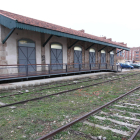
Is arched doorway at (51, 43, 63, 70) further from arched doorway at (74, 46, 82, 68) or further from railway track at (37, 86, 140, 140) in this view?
railway track at (37, 86, 140, 140)

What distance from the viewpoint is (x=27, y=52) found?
14688 millimetres

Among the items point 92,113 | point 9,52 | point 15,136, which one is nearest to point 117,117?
point 92,113

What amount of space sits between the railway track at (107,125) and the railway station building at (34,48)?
311 inches

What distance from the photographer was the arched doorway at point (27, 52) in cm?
1402

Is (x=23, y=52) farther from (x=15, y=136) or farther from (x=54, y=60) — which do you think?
(x=15, y=136)

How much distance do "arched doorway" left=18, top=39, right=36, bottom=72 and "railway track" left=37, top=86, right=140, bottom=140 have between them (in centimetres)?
994

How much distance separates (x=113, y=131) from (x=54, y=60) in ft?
47.3

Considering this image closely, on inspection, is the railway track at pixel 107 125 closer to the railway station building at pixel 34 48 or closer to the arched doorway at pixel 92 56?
the railway station building at pixel 34 48

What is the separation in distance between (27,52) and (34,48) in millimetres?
1047

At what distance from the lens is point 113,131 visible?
3969 millimetres

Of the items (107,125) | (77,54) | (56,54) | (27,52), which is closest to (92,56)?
(77,54)

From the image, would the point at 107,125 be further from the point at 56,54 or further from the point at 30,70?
the point at 56,54

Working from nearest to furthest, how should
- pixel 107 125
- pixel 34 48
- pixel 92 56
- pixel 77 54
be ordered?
pixel 107 125 < pixel 34 48 < pixel 77 54 < pixel 92 56

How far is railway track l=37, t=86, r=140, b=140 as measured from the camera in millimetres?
3699
